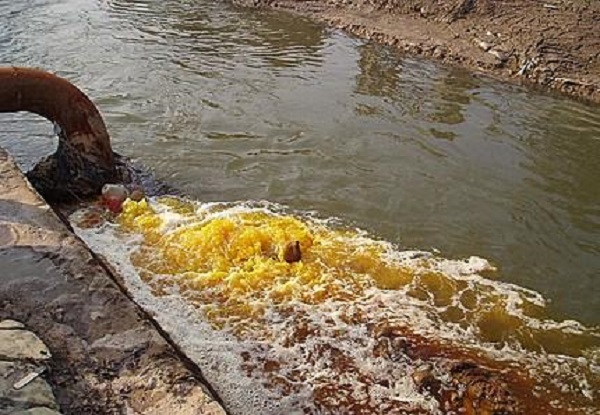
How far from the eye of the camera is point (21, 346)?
4.51 m

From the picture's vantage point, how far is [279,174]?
901 centimetres

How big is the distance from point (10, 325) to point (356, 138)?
6.20 meters

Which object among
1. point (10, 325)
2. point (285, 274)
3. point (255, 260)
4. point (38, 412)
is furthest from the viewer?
point (255, 260)

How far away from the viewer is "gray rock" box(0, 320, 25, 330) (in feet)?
15.5

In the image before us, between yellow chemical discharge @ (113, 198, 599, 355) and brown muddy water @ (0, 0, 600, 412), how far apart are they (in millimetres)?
477

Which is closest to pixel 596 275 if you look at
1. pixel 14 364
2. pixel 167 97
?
pixel 14 364

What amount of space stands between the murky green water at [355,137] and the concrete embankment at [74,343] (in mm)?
2746

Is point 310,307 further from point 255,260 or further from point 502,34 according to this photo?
point 502,34

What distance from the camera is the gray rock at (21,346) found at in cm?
438

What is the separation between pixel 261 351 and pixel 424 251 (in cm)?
251

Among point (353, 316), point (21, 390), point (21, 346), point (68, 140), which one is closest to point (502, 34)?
point (68, 140)

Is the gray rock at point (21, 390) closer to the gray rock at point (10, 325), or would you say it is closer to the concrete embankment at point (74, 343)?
the concrete embankment at point (74, 343)

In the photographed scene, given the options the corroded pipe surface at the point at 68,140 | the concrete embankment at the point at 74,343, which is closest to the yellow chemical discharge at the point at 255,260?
the corroded pipe surface at the point at 68,140

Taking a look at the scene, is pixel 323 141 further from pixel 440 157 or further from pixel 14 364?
pixel 14 364
